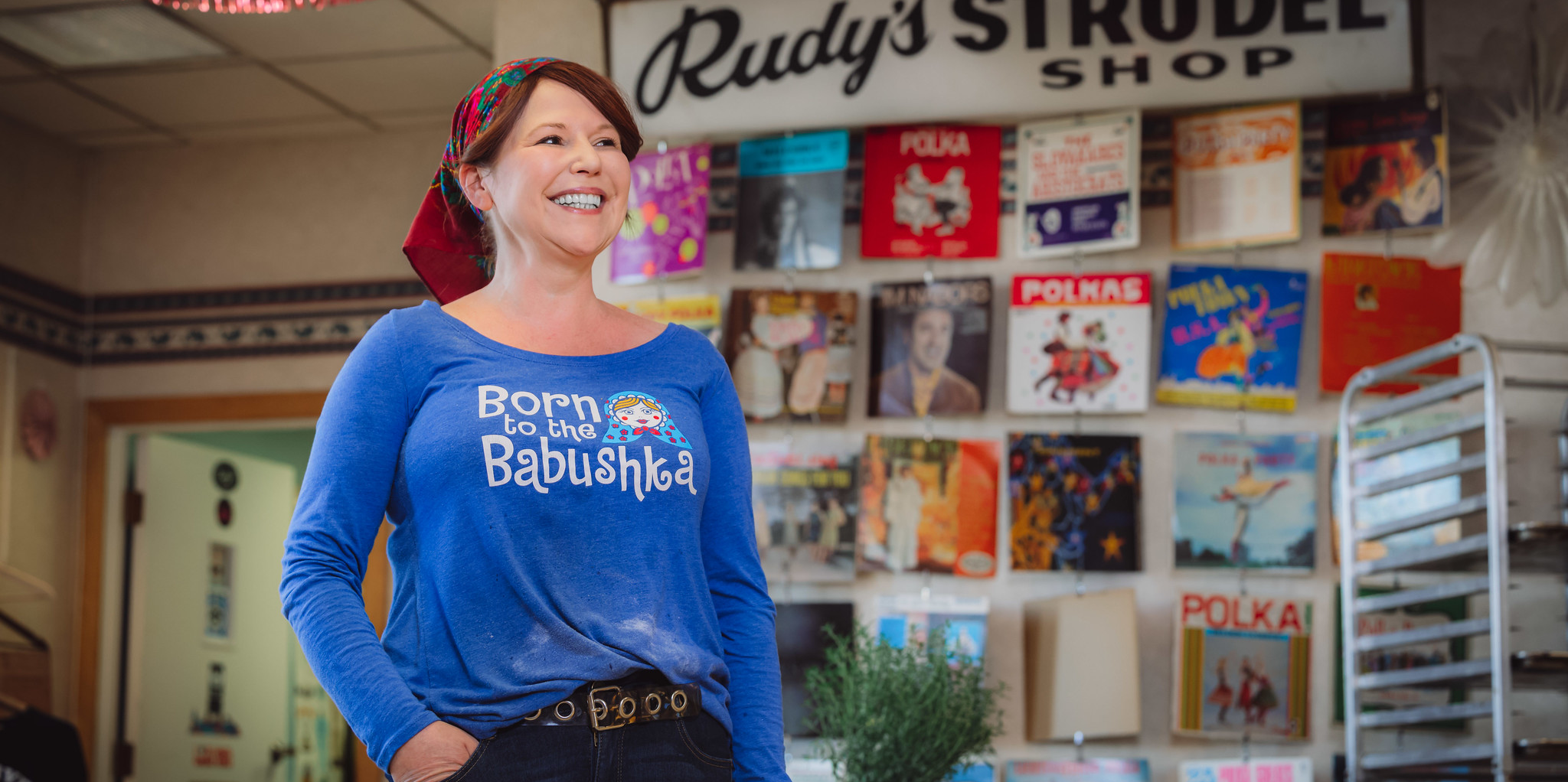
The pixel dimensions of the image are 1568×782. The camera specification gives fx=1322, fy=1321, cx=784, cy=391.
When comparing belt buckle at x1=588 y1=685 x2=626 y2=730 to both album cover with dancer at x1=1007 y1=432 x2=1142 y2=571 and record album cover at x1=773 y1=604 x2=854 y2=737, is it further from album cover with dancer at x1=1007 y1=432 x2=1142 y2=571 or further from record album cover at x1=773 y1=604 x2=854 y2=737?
album cover with dancer at x1=1007 y1=432 x2=1142 y2=571

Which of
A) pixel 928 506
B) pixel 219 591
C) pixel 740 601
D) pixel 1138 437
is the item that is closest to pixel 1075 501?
pixel 1138 437

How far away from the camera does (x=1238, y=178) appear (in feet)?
10.4

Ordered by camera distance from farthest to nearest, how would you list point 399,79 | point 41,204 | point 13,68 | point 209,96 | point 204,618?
point 204,618, point 41,204, point 209,96, point 399,79, point 13,68

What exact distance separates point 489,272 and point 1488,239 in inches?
104

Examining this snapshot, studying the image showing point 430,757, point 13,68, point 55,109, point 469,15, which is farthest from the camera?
point 55,109

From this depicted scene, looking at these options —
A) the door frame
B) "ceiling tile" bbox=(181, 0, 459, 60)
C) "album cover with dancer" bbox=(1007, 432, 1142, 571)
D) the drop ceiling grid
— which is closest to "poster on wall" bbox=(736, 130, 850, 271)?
"album cover with dancer" bbox=(1007, 432, 1142, 571)

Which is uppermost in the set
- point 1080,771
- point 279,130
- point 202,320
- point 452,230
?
point 279,130

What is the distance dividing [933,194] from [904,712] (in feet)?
4.33

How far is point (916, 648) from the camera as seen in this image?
3047mm

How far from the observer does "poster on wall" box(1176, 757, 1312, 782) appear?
2979mm

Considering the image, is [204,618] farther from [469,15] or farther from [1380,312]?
[1380,312]

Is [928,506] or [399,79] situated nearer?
[928,506]

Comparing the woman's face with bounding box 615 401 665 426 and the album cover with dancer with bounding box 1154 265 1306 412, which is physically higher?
the album cover with dancer with bounding box 1154 265 1306 412

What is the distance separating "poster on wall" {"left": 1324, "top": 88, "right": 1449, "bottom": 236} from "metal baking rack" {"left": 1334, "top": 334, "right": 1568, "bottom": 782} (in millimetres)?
357
